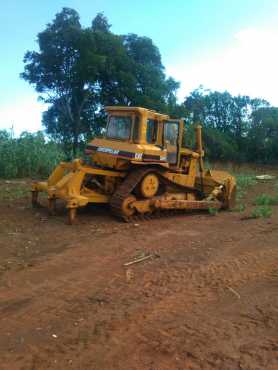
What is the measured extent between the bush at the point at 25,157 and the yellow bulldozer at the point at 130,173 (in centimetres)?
563

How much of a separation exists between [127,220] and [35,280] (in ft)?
12.4

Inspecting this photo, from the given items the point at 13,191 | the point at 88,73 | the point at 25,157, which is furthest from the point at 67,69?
the point at 13,191

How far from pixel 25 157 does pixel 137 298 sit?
457 inches

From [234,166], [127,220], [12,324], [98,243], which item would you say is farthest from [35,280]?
[234,166]

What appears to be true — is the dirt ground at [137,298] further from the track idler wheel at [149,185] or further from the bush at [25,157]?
the bush at [25,157]

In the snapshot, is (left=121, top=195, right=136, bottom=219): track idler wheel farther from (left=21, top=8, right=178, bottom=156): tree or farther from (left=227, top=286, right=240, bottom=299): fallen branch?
(left=21, top=8, right=178, bottom=156): tree

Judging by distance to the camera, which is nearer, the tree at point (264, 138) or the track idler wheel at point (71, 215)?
the track idler wheel at point (71, 215)

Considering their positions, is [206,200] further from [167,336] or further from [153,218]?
[167,336]

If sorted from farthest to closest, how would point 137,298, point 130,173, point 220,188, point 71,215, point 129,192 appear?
point 220,188
point 130,173
point 129,192
point 71,215
point 137,298

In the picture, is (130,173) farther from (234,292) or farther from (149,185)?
(234,292)

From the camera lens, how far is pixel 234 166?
35969 mm

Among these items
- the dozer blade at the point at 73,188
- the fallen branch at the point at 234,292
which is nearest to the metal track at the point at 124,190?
the dozer blade at the point at 73,188

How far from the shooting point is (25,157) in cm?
1562

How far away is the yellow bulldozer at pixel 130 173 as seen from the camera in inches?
352
